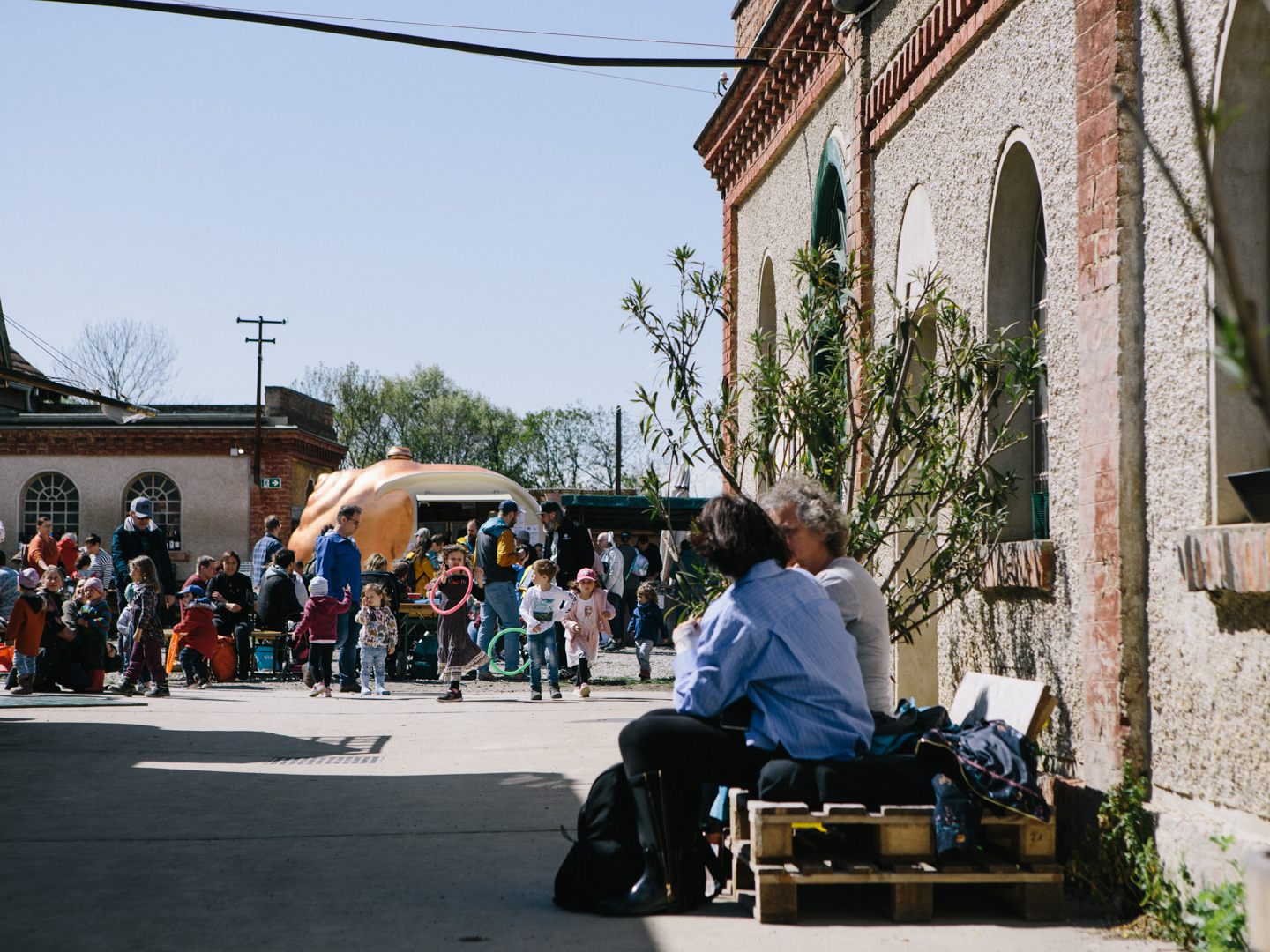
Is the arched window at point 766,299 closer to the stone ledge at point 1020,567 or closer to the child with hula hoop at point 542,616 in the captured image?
the child with hula hoop at point 542,616

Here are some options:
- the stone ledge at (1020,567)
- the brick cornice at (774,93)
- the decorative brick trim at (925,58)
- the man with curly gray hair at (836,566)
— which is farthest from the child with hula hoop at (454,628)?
the man with curly gray hair at (836,566)

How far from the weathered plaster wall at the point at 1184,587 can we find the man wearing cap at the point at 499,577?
31.1 ft

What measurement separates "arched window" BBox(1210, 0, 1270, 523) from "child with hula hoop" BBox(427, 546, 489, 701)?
9572 mm

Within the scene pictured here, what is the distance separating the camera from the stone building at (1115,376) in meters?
4.70

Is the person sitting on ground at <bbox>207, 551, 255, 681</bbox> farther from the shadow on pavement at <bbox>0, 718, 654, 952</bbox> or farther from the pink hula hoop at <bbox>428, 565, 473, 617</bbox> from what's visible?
the shadow on pavement at <bbox>0, 718, 654, 952</bbox>

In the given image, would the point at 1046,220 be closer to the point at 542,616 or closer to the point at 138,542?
the point at 542,616

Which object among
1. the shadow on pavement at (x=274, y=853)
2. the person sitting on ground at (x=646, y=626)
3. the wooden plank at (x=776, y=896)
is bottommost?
the shadow on pavement at (x=274, y=853)

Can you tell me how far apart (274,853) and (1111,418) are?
3.85 m

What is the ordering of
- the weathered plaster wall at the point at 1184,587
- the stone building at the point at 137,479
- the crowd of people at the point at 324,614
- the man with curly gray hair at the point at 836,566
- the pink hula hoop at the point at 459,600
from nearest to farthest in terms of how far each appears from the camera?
the weathered plaster wall at the point at 1184,587 → the man with curly gray hair at the point at 836,566 → the crowd of people at the point at 324,614 → the pink hula hoop at the point at 459,600 → the stone building at the point at 137,479

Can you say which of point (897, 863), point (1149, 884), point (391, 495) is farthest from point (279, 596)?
point (1149, 884)

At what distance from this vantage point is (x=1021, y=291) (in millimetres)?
7012

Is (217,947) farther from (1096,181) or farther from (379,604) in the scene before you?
(379,604)

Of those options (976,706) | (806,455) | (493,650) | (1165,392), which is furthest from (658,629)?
(1165,392)

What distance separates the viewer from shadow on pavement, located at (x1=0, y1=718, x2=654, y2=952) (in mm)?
4770
